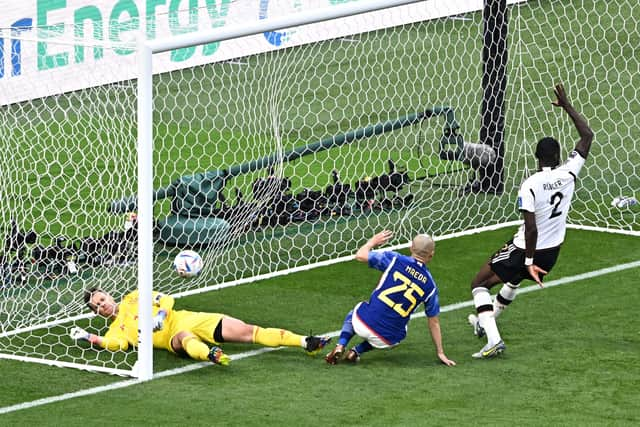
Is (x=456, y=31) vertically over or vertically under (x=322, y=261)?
over

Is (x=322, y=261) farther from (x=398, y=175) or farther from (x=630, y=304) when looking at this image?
(x=630, y=304)

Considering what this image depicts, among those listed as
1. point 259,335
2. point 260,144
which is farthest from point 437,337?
point 260,144

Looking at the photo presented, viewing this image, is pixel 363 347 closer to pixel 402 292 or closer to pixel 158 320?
pixel 402 292

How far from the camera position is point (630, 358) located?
10227mm

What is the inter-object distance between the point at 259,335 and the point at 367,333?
2.76 ft

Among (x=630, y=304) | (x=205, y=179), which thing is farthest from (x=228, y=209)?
(x=630, y=304)

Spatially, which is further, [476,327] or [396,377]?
[476,327]

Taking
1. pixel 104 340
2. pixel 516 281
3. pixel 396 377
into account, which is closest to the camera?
pixel 396 377

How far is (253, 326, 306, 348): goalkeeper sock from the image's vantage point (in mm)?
10438

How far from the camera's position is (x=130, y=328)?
34.8 feet

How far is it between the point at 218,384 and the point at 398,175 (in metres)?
5.11

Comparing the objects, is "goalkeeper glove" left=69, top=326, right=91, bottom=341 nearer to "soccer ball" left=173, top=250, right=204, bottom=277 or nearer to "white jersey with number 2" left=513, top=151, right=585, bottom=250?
"soccer ball" left=173, top=250, right=204, bottom=277

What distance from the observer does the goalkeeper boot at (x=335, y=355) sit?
33.4ft

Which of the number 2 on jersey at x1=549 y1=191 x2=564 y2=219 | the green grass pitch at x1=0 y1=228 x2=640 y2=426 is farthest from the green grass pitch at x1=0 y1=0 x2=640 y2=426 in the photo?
the number 2 on jersey at x1=549 y1=191 x2=564 y2=219
